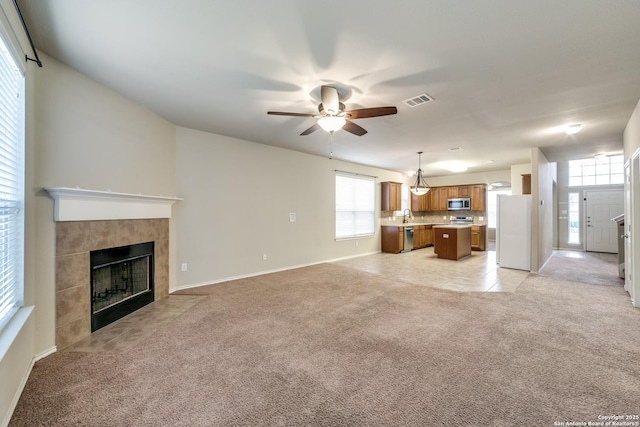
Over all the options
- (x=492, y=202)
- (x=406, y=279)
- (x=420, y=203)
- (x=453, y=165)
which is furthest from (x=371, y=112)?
(x=492, y=202)

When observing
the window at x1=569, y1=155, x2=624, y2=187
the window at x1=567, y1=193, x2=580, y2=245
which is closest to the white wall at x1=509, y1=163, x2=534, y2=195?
the window at x1=569, y1=155, x2=624, y2=187

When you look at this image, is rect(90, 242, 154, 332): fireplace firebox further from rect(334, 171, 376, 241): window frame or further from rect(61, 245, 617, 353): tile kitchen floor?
rect(334, 171, 376, 241): window frame

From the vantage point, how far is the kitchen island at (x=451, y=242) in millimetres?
6918

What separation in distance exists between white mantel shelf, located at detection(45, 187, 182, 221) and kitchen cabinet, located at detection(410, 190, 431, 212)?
7.93m

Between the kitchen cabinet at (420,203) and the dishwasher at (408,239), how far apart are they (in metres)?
1.41

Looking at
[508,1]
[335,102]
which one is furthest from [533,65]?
[335,102]

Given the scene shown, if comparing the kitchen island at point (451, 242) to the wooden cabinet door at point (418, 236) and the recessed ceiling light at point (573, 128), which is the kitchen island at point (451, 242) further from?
the recessed ceiling light at point (573, 128)

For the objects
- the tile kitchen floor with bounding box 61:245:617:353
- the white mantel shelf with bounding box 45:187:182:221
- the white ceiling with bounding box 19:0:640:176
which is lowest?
the tile kitchen floor with bounding box 61:245:617:353

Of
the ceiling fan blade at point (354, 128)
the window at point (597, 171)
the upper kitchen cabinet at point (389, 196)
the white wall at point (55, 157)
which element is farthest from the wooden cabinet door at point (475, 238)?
the white wall at point (55, 157)

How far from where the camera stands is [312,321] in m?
3.08

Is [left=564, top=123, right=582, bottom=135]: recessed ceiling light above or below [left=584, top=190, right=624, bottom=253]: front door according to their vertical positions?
above

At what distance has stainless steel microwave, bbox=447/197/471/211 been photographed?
890 cm

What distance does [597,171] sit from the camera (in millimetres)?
8039

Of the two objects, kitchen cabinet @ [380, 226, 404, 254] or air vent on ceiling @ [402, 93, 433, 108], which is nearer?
air vent on ceiling @ [402, 93, 433, 108]
